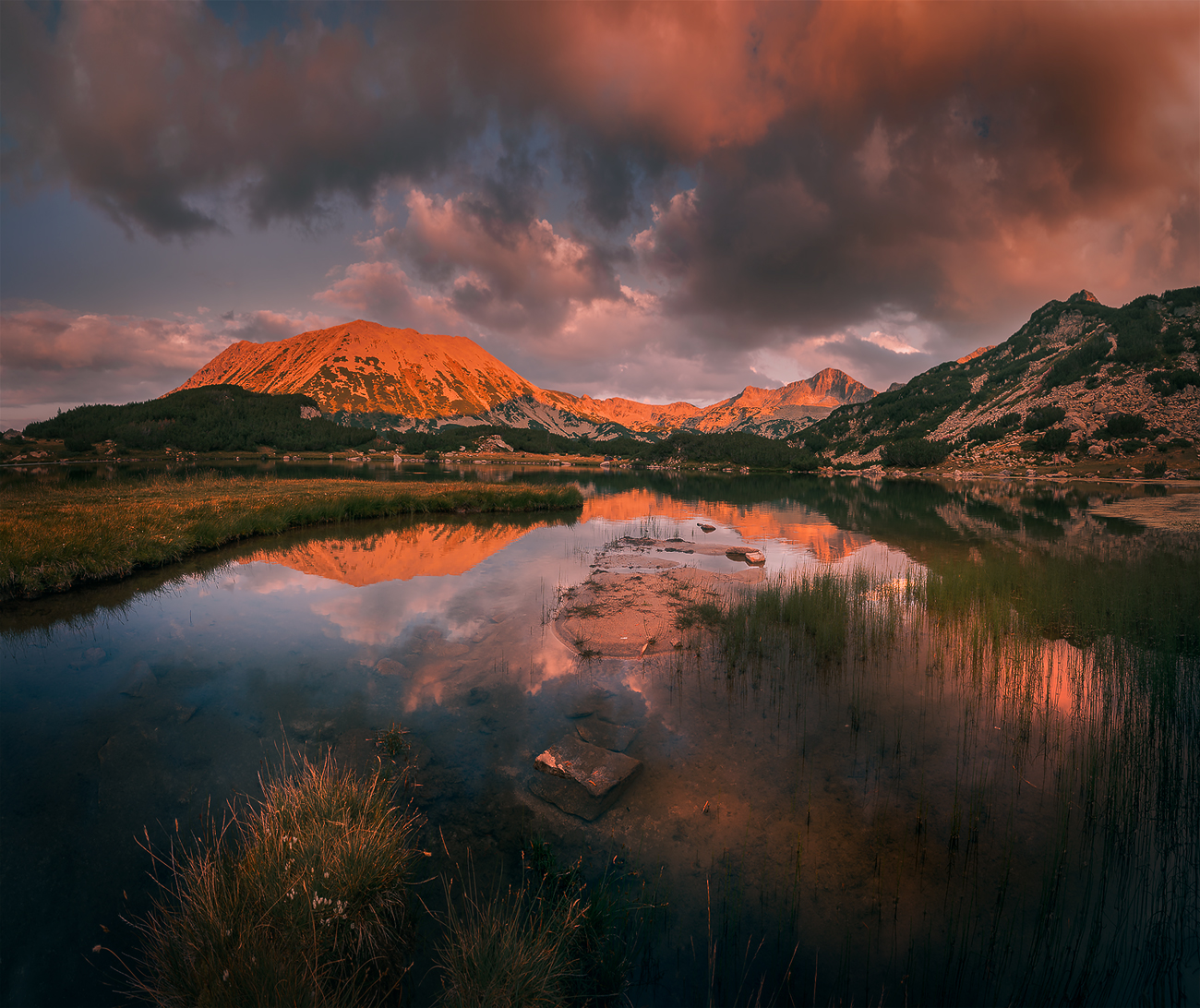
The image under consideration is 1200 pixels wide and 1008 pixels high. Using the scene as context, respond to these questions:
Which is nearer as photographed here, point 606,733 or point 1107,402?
point 606,733

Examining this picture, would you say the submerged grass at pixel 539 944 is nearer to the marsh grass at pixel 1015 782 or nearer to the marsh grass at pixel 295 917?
the marsh grass at pixel 295 917

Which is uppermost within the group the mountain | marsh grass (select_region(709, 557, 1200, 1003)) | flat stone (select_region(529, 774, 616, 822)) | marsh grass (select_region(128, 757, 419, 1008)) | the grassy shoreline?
the mountain

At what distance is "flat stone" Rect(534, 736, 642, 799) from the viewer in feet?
25.0

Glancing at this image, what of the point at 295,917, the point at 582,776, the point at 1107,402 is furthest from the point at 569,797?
the point at 1107,402

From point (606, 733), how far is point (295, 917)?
561cm

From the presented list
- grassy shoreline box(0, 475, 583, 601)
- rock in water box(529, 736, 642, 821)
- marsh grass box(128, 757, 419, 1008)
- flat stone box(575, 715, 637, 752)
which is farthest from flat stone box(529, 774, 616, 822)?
grassy shoreline box(0, 475, 583, 601)

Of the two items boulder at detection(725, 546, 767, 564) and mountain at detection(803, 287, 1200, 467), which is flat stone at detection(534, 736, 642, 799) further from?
mountain at detection(803, 287, 1200, 467)

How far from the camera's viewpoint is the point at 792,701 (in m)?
10.5

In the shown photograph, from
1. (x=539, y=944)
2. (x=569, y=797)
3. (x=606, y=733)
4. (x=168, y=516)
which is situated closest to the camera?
(x=539, y=944)

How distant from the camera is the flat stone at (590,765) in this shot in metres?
7.61

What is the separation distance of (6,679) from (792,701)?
717 inches

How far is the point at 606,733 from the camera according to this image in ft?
30.3

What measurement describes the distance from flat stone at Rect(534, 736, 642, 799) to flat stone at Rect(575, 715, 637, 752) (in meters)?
0.42

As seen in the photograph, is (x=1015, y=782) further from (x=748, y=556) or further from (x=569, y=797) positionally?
(x=748, y=556)
